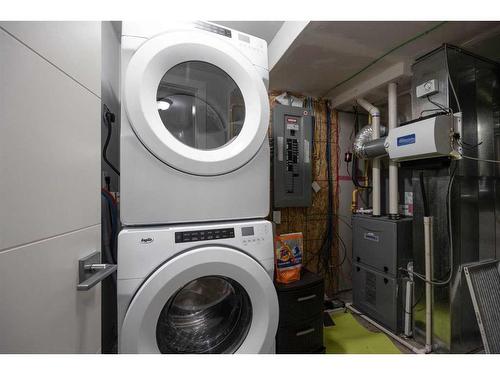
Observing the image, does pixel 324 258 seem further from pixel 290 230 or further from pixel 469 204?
pixel 469 204

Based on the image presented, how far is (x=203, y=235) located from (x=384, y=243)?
5.32 ft

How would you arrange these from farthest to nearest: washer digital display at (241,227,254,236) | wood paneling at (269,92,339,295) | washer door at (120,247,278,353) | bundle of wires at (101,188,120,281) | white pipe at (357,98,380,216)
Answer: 1. wood paneling at (269,92,339,295)
2. white pipe at (357,98,380,216)
3. bundle of wires at (101,188,120,281)
4. washer digital display at (241,227,254,236)
5. washer door at (120,247,278,353)

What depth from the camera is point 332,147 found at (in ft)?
7.94

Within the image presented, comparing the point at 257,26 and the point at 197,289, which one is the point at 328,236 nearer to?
the point at 197,289

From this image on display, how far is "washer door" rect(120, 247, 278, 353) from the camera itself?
758 millimetres

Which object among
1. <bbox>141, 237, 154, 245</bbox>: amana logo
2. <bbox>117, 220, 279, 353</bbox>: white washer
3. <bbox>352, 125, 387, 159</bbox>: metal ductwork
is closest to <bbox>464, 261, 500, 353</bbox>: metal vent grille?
<bbox>352, 125, 387, 159</bbox>: metal ductwork

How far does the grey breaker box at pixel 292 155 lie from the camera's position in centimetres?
191

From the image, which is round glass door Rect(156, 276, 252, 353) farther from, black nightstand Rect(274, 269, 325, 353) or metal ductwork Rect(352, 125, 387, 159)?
metal ductwork Rect(352, 125, 387, 159)

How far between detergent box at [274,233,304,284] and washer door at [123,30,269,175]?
28.7 inches

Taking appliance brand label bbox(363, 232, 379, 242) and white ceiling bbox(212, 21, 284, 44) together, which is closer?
white ceiling bbox(212, 21, 284, 44)

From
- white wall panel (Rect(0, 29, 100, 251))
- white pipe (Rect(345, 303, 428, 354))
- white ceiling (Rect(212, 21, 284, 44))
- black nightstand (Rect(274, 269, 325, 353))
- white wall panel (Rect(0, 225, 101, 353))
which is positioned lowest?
white pipe (Rect(345, 303, 428, 354))

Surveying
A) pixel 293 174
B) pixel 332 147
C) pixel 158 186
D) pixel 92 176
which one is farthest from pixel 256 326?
pixel 332 147

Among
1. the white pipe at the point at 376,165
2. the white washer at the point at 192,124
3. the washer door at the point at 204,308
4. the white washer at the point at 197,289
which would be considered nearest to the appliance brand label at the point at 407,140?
the white pipe at the point at 376,165

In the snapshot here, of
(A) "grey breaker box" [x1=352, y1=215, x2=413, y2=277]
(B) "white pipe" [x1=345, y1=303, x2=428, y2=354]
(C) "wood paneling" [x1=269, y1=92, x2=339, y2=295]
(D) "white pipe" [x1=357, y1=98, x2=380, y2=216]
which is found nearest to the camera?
(B) "white pipe" [x1=345, y1=303, x2=428, y2=354]
